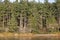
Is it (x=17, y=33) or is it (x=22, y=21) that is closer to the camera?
(x=17, y=33)

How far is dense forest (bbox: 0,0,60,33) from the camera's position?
32.0 metres

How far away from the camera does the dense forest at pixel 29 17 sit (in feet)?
105

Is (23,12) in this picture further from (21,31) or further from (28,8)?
(21,31)

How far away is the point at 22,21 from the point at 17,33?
12.6ft

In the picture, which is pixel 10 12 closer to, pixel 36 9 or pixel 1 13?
pixel 1 13

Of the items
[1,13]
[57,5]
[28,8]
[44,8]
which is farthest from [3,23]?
[57,5]

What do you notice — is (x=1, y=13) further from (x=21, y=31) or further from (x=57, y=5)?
(x=57, y=5)

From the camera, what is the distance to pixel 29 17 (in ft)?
109

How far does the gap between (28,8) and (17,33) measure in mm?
4553

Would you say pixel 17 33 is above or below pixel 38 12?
below

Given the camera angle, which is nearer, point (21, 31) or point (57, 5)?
point (21, 31)

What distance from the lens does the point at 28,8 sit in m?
33.3

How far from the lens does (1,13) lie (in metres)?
33.0

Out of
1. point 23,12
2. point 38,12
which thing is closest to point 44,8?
point 38,12
